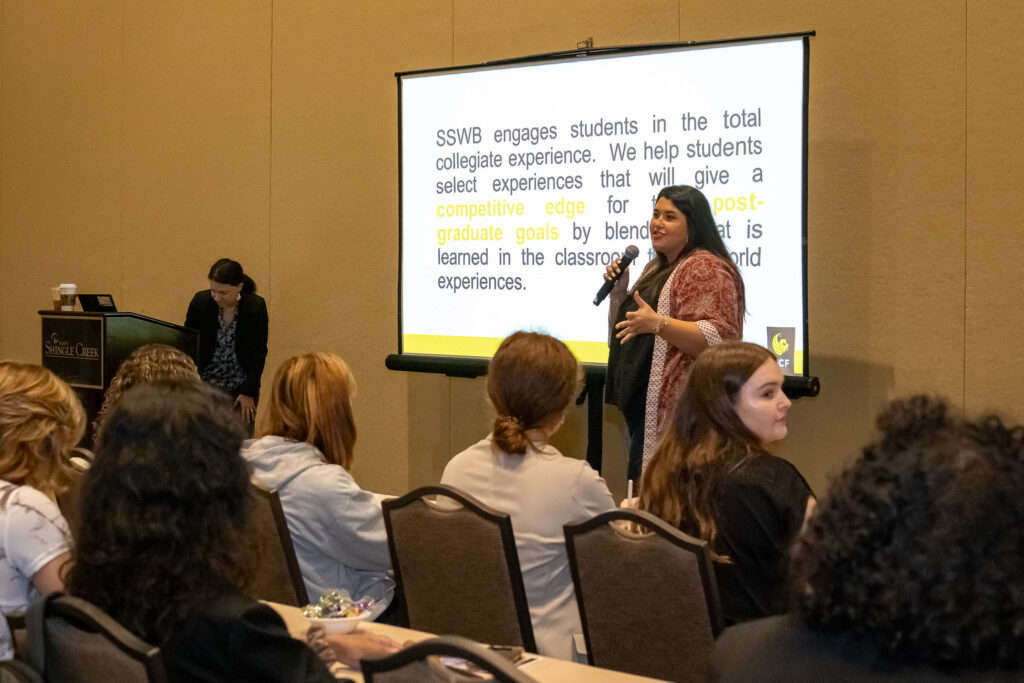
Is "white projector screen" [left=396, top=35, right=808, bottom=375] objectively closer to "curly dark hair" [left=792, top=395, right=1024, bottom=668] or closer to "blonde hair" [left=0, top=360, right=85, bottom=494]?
"blonde hair" [left=0, top=360, right=85, bottom=494]

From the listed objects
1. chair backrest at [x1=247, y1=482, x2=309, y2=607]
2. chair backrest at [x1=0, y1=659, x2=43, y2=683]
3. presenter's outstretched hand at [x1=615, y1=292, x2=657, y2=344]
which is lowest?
chair backrest at [x1=247, y1=482, x2=309, y2=607]

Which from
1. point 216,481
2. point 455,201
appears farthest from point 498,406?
point 455,201

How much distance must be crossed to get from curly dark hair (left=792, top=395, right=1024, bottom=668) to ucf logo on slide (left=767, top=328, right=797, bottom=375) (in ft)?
11.0

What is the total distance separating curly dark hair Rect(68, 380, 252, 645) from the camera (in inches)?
61.2

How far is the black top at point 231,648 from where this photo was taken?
1.51 meters

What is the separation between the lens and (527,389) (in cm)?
286

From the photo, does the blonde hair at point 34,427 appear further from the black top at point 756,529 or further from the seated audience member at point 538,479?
the black top at point 756,529

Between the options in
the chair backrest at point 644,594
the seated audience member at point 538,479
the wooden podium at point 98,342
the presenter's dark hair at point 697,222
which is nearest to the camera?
the chair backrest at point 644,594

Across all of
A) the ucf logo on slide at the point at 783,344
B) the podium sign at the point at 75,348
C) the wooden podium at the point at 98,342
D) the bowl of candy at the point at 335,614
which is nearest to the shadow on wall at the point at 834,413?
the ucf logo on slide at the point at 783,344

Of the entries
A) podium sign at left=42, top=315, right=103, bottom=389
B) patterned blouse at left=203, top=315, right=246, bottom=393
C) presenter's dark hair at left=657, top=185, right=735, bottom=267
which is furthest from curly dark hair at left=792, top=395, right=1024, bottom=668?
podium sign at left=42, top=315, right=103, bottom=389

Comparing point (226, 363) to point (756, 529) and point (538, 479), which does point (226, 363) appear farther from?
point (756, 529)

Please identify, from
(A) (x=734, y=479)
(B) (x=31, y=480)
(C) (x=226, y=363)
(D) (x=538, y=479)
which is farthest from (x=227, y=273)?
(A) (x=734, y=479)

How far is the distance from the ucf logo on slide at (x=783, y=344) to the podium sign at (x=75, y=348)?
3803 millimetres

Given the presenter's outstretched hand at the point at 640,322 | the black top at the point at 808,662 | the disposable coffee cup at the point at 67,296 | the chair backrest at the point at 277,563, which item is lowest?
the chair backrest at the point at 277,563
